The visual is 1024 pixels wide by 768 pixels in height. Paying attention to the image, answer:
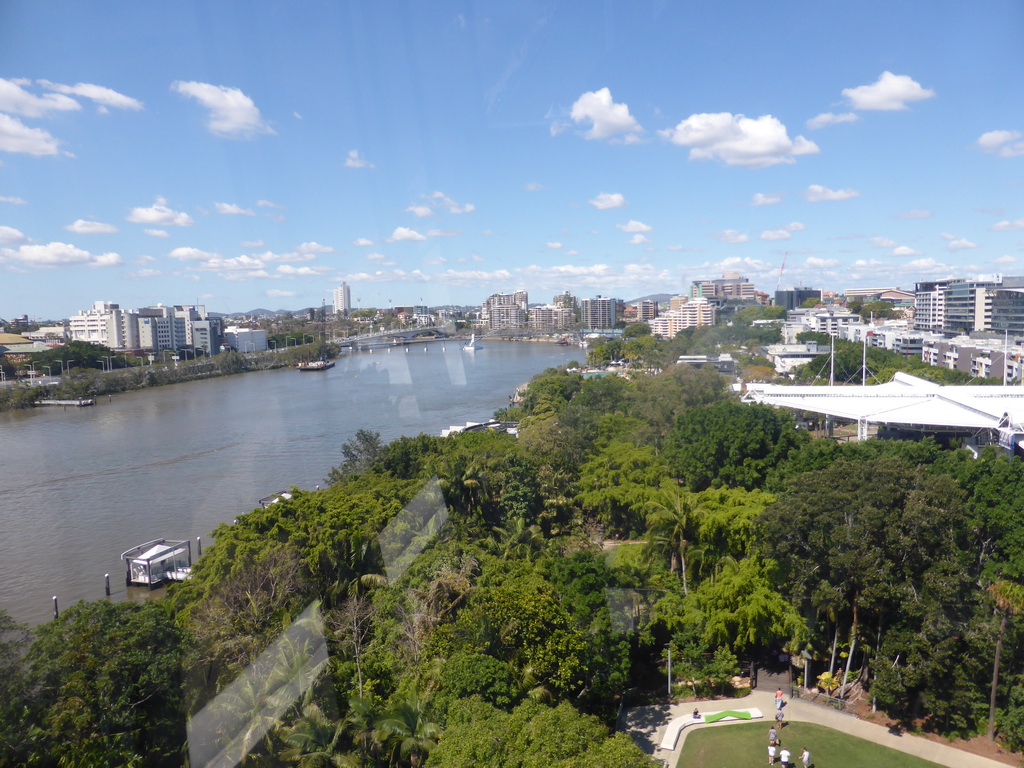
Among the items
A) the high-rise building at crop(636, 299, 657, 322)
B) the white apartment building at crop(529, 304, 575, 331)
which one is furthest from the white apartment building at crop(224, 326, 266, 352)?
the high-rise building at crop(636, 299, 657, 322)

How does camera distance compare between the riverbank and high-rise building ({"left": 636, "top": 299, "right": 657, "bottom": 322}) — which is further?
high-rise building ({"left": 636, "top": 299, "right": 657, "bottom": 322})

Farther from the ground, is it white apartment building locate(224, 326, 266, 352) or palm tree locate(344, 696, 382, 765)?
white apartment building locate(224, 326, 266, 352)

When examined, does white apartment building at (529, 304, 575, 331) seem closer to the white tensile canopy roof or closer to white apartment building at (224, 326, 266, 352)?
white apartment building at (224, 326, 266, 352)

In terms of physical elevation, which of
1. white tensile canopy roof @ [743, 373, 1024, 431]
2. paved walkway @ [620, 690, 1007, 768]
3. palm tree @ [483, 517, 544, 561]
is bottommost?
paved walkway @ [620, 690, 1007, 768]

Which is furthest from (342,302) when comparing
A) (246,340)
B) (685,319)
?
(685,319)

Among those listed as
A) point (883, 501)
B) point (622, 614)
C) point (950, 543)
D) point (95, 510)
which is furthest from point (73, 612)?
point (95, 510)

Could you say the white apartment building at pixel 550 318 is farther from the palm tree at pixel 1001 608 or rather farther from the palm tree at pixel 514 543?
the palm tree at pixel 1001 608

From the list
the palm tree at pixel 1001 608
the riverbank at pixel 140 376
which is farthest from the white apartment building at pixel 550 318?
the palm tree at pixel 1001 608

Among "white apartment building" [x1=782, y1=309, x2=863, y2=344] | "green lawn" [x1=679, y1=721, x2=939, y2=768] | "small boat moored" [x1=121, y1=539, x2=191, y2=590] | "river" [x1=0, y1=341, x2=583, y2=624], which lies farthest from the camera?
"white apartment building" [x1=782, y1=309, x2=863, y2=344]
